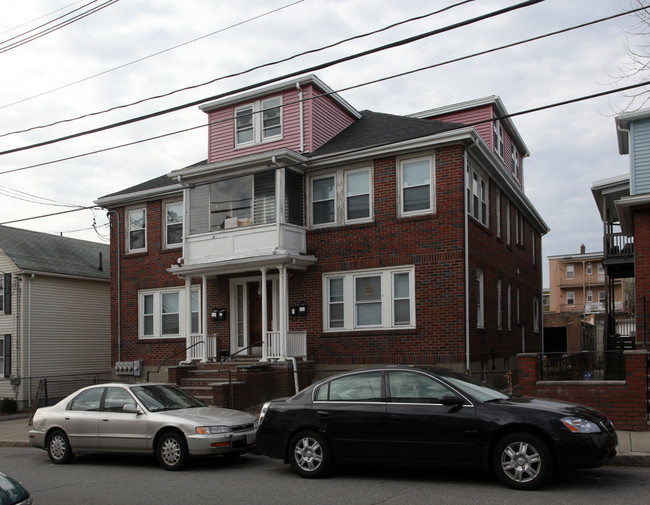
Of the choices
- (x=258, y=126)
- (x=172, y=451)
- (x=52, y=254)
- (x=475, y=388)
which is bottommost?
(x=172, y=451)

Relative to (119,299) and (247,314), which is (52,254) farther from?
(247,314)

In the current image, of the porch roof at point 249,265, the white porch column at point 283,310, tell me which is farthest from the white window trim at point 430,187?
the white porch column at point 283,310

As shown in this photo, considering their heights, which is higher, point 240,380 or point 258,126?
point 258,126

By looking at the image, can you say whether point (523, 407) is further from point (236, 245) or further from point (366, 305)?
point (236, 245)

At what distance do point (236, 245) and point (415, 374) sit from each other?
1042 centimetres

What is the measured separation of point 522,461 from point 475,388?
122cm

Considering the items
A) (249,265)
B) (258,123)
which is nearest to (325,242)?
(249,265)

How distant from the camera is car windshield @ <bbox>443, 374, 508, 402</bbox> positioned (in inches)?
349

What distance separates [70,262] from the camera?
27625mm

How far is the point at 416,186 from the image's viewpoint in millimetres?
17438

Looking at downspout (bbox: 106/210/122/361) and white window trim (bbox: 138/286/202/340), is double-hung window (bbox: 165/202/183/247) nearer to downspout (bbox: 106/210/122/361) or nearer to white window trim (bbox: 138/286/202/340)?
white window trim (bbox: 138/286/202/340)

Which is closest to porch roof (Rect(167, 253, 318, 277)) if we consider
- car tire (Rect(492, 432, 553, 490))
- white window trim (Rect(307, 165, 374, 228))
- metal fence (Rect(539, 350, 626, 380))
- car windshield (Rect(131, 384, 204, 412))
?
white window trim (Rect(307, 165, 374, 228))

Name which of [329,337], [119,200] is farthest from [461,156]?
[119,200]

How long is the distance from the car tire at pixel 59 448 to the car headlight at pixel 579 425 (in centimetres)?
806
